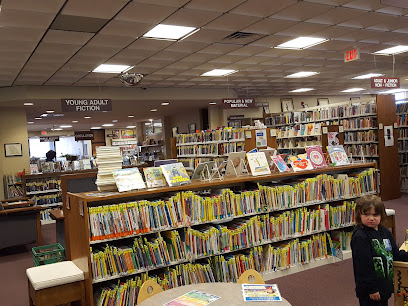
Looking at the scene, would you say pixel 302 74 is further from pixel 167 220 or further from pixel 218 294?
pixel 218 294

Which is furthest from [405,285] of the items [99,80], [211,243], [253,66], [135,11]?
[99,80]

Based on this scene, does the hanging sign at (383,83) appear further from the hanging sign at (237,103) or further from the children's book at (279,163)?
the children's book at (279,163)

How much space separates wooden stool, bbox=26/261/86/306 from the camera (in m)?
3.42

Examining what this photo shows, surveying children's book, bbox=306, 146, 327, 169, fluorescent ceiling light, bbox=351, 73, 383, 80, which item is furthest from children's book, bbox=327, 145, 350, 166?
fluorescent ceiling light, bbox=351, 73, 383, 80

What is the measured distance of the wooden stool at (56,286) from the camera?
3.42 meters

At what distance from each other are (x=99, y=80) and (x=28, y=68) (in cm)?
204

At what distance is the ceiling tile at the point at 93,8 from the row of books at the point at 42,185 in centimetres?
671

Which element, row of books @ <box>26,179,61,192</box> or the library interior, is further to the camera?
row of books @ <box>26,179,61,192</box>

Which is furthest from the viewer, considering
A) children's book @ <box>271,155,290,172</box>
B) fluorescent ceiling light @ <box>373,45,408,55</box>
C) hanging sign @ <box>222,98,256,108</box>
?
A: hanging sign @ <box>222,98,256,108</box>

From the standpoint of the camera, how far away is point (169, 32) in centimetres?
606

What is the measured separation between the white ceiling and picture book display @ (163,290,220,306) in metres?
3.54

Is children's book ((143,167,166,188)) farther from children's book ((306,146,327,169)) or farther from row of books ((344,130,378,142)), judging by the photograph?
row of books ((344,130,378,142))

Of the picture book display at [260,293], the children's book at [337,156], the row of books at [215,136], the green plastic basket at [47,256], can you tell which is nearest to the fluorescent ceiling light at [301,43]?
the children's book at [337,156]

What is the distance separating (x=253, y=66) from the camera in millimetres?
9516
